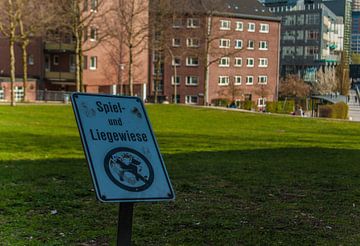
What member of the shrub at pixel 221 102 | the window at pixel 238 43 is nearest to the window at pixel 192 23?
the shrub at pixel 221 102

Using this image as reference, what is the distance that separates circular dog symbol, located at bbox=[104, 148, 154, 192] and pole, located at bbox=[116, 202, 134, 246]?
176mm

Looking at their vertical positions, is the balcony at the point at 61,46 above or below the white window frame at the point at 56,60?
above

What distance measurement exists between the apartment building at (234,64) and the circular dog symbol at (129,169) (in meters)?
71.6

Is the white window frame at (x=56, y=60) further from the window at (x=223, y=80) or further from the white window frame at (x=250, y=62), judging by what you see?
the white window frame at (x=250, y=62)

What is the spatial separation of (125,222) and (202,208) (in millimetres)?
3659

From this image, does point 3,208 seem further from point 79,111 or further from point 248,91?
point 248,91

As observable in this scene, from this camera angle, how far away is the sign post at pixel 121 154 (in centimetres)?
398

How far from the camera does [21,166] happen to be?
37.4ft

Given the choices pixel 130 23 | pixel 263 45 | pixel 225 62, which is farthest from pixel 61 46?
pixel 263 45

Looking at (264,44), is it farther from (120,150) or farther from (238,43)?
(120,150)

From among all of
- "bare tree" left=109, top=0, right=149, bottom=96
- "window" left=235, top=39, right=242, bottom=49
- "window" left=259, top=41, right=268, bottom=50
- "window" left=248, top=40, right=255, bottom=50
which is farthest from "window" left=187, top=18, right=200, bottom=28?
"bare tree" left=109, top=0, right=149, bottom=96

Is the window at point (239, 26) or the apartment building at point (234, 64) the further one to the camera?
the window at point (239, 26)

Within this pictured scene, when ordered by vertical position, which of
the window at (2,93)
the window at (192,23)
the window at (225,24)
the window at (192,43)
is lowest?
the window at (2,93)

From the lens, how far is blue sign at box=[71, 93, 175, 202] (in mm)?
3975
